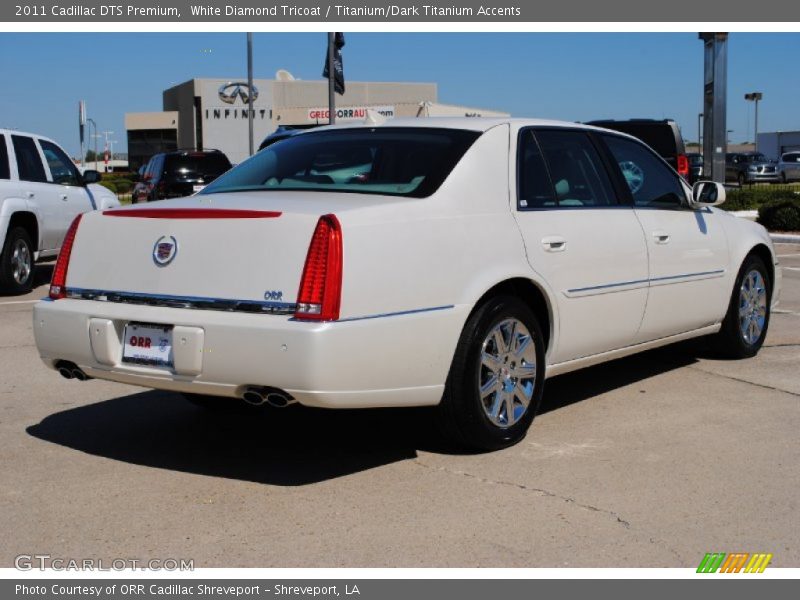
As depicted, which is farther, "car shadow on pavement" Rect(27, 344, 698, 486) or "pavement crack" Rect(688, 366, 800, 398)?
"pavement crack" Rect(688, 366, 800, 398)

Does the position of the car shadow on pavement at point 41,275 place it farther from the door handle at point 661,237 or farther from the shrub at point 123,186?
the shrub at point 123,186

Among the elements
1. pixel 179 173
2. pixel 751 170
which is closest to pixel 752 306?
pixel 179 173

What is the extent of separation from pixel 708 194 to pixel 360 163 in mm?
2513

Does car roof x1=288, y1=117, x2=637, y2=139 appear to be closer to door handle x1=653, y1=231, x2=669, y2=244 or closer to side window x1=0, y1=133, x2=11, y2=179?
door handle x1=653, y1=231, x2=669, y2=244

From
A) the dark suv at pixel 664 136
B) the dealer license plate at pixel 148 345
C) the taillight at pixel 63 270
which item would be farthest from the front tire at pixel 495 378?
the dark suv at pixel 664 136

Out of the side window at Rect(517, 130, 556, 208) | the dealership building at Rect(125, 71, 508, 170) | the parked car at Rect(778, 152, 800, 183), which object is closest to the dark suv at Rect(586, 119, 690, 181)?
the side window at Rect(517, 130, 556, 208)

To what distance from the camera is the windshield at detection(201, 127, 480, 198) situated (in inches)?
Answer: 212

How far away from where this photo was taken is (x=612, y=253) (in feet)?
20.2

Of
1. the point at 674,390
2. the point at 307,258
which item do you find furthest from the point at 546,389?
the point at 307,258

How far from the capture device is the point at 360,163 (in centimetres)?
573

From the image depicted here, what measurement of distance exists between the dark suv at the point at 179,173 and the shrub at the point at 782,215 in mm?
10377

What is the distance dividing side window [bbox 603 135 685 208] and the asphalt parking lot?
1.18 metres

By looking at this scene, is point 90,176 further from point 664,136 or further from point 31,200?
point 664,136

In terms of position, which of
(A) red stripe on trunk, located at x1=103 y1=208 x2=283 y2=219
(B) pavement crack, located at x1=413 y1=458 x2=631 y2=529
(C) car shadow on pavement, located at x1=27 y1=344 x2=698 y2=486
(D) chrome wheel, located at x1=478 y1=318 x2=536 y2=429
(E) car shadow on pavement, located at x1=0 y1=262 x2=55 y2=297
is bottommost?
(B) pavement crack, located at x1=413 y1=458 x2=631 y2=529
